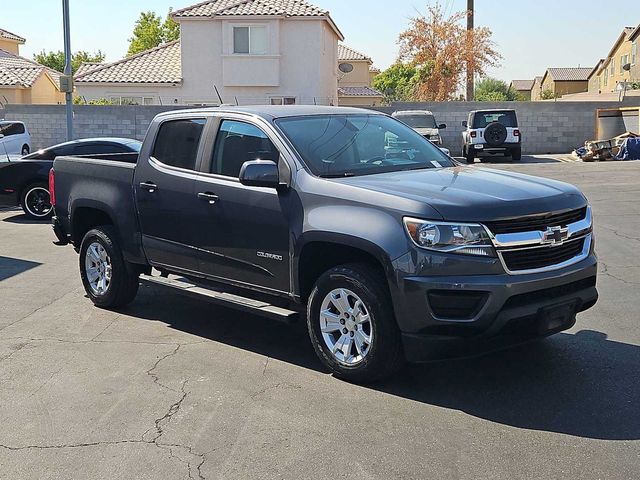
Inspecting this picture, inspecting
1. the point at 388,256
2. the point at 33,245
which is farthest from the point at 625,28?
the point at 388,256

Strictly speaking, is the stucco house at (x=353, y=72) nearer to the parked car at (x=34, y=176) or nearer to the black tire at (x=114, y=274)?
the parked car at (x=34, y=176)

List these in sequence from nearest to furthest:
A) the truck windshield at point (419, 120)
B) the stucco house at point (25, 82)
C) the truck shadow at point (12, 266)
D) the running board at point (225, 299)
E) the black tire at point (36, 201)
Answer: the running board at point (225, 299) → the truck shadow at point (12, 266) → the black tire at point (36, 201) → the truck windshield at point (419, 120) → the stucco house at point (25, 82)

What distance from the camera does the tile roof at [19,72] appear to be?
1719 inches

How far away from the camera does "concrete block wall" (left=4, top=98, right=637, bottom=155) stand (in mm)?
30438

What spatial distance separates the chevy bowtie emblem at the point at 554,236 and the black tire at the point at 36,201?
39.0 feet

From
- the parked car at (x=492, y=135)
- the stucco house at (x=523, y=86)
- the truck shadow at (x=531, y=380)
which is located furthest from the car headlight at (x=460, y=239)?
the stucco house at (x=523, y=86)

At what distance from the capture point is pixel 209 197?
6.59 m

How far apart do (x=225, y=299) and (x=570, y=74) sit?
97432 millimetres

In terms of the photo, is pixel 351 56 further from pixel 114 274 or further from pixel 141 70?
pixel 114 274

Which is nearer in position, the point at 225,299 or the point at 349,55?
the point at 225,299

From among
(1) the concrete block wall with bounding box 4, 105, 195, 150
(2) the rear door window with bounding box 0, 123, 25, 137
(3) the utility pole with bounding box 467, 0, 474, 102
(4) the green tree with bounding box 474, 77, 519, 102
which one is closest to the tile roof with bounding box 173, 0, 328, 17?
(1) the concrete block wall with bounding box 4, 105, 195, 150

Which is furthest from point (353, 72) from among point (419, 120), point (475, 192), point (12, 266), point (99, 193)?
point (475, 192)

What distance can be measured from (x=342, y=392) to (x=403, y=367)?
0.56 metres

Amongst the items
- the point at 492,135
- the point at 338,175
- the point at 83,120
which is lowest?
the point at 338,175
